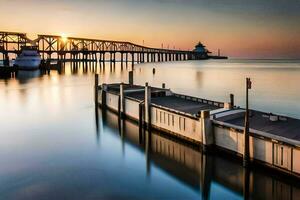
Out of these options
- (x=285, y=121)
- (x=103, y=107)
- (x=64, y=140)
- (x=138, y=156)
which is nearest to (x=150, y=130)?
(x=138, y=156)

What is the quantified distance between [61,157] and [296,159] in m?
20.5

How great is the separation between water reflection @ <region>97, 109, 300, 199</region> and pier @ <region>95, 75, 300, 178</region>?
0.78 m

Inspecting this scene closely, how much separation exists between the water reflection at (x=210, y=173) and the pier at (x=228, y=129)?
779 millimetres

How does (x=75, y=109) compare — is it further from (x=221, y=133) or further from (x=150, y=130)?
(x=221, y=133)

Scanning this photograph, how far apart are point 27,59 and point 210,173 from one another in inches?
6256

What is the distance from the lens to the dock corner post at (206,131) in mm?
27453

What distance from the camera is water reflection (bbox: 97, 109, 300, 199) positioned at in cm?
2173

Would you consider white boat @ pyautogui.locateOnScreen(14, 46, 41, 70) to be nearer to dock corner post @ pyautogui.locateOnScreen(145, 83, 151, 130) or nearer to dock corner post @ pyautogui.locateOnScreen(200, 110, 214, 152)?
dock corner post @ pyautogui.locateOnScreen(145, 83, 151, 130)

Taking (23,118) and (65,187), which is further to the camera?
(23,118)

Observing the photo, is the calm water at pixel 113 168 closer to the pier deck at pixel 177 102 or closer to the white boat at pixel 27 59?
the pier deck at pixel 177 102

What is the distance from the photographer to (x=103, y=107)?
176 feet

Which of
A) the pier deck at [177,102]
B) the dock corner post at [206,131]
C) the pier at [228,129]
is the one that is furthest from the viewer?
the pier deck at [177,102]

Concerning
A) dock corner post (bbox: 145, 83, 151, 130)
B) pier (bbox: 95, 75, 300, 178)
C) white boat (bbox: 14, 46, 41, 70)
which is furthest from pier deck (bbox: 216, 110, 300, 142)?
white boat (bbox: 14, 46, 41, 70)

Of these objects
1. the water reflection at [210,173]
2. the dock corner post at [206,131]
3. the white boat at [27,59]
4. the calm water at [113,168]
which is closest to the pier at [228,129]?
the dock corner post at [206,131]
